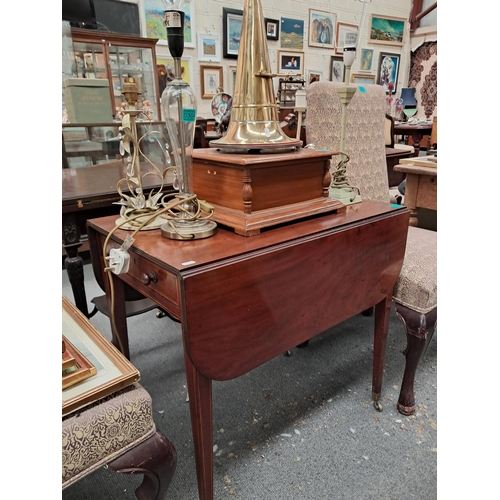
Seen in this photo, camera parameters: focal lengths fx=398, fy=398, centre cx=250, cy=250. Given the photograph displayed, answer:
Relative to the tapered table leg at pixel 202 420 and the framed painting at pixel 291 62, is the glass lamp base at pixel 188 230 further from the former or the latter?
the framed painting at pixel 291 62

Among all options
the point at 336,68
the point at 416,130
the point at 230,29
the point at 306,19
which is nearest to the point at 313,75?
the point at 336,68

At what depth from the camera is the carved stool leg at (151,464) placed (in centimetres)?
81

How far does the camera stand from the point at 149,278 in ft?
2.90

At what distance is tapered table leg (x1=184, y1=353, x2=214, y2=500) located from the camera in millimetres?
883

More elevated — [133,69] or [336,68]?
[336,68]

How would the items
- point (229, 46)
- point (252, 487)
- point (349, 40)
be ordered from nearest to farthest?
point (252, 487) < point (229, 46) < point (349, 40)

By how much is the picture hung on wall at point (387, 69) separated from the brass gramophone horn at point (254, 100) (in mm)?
5797

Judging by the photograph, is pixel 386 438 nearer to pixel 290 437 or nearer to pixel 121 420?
pixel 290 437

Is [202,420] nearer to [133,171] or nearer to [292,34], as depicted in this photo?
[133,171]

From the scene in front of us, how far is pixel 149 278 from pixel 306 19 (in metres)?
5.21

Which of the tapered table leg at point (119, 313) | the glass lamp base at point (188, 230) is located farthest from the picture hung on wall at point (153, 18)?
the glass lamp base at point (188, 230)

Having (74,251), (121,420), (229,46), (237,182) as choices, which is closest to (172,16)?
(237,182)

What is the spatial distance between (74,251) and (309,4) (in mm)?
4871

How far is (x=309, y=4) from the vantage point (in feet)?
16.4
